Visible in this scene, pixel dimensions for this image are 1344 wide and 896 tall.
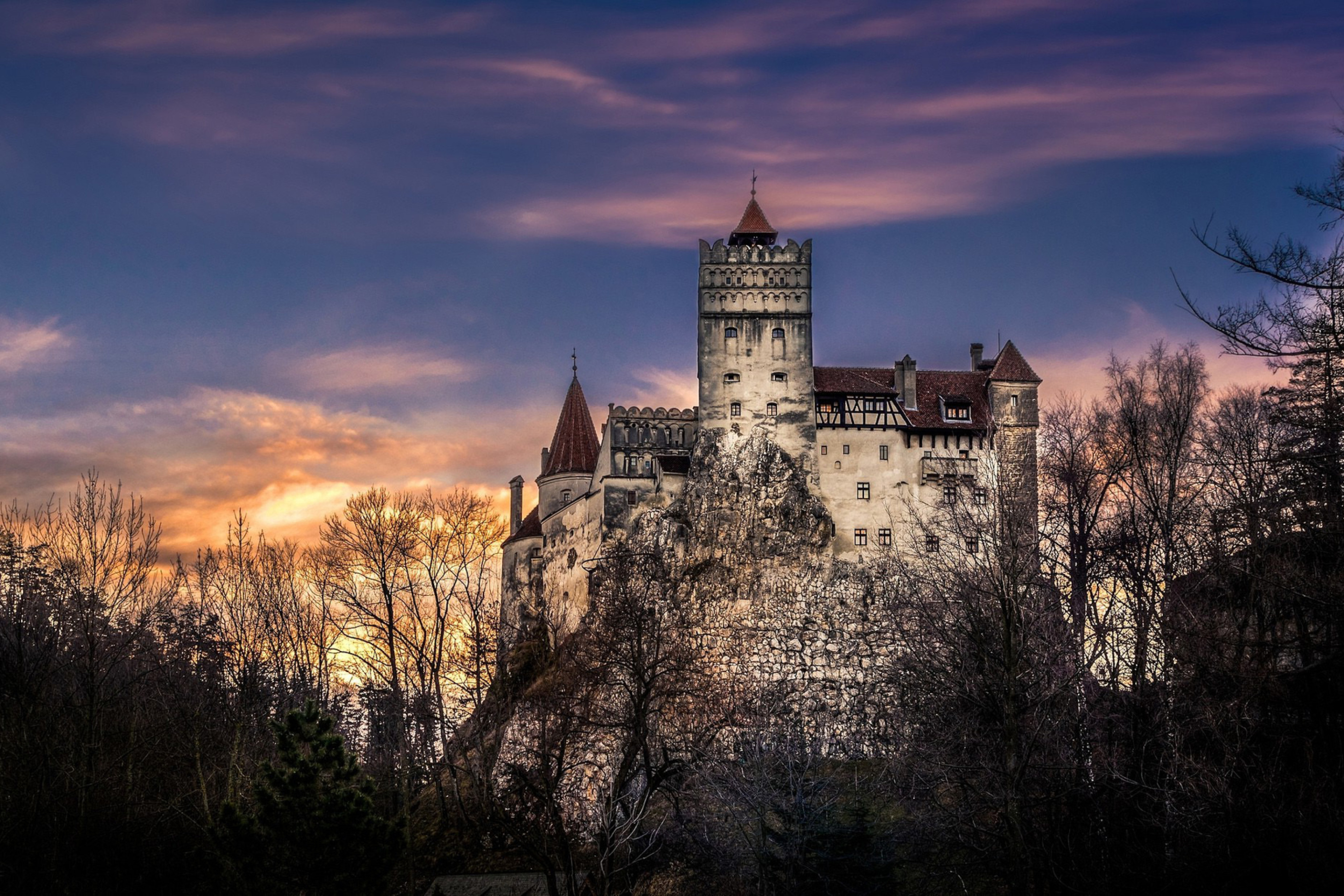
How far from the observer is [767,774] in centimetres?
3912

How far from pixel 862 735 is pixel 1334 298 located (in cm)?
4109

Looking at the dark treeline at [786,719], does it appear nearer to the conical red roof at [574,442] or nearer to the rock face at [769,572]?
the rock face at [769,572]

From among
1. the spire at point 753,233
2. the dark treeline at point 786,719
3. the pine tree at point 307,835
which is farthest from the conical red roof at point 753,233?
the pine tree at point 307,835

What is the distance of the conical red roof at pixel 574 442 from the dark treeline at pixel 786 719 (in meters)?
16.4

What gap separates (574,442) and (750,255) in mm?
14544

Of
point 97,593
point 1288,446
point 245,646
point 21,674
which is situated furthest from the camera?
point 245,646

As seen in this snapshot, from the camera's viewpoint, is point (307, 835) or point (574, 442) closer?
point (307, 835)

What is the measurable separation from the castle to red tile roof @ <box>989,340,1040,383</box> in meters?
0.06

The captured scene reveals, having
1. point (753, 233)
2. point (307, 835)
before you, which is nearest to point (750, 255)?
point (753, 233)

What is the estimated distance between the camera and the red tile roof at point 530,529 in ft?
224

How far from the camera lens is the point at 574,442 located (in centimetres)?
6981

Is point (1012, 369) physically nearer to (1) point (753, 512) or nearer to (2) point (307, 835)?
(1) point (753, 512)

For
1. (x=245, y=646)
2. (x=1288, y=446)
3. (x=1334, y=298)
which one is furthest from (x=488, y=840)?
(x=1334, y=298)

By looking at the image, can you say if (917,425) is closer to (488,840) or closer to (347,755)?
(488,840)
